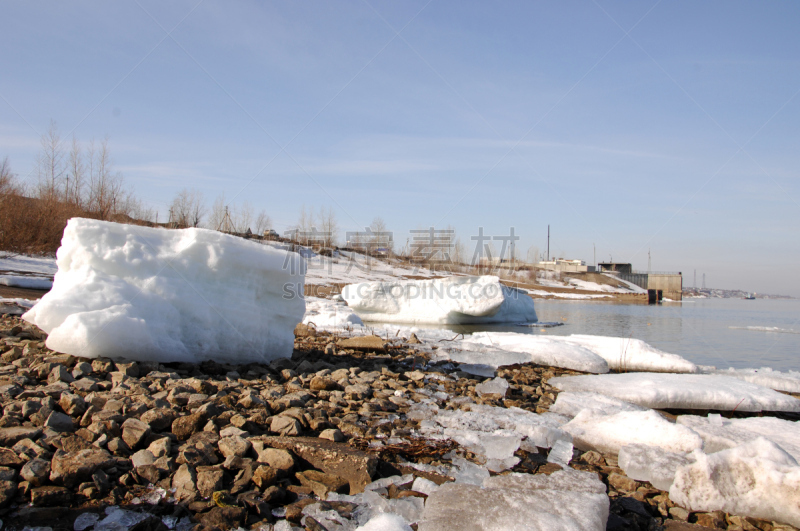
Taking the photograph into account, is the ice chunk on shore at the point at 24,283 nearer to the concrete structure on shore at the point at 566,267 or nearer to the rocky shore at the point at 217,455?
the rocky shore at the point at 217,455

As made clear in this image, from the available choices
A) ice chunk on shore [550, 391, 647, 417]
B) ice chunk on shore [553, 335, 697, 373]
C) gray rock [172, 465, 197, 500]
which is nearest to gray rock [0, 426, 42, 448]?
gray rock [172, 465, 197, 500]

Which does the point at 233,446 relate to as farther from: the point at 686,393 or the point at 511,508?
the point at 686,393

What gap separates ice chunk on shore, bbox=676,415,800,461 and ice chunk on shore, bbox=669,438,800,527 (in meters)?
0.59

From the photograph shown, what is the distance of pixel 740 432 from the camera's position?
298 centimetres

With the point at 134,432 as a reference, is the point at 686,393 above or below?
below

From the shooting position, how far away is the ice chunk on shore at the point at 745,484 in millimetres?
1969

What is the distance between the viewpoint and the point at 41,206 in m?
19.6

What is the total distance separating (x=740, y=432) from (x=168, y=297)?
4431 millimetres

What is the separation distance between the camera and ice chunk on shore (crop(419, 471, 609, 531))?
1.63 meters

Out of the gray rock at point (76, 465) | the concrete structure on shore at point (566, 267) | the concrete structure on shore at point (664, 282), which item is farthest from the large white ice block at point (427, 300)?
the concrete structure on shore at point (566, 267)

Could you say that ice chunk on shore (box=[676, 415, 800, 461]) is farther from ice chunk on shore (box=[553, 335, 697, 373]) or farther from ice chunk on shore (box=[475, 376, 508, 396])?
ice chunk on shore (box=[553, 335, 697, 373])

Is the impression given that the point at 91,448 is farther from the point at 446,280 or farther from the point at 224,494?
the point at 446,280

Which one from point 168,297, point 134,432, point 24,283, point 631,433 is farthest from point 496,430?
point 24,283

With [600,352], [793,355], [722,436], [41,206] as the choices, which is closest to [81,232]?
[722,436]
